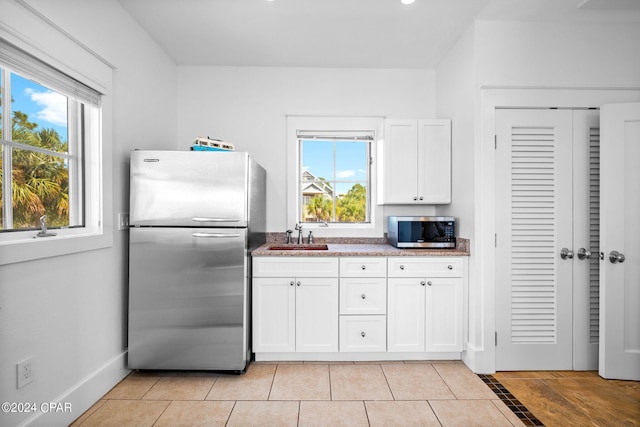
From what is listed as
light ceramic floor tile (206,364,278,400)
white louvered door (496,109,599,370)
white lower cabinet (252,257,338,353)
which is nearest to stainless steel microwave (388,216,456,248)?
white louvered door (496,109,599,370)

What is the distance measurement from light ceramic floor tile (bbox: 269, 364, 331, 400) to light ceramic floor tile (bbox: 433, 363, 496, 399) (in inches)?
33.3

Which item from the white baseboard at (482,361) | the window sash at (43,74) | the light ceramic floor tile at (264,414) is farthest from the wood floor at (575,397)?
the window sash at (43,74)

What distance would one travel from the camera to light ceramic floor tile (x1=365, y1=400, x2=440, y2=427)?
1.95 metres

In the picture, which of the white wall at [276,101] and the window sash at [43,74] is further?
the white wall at [276,101]

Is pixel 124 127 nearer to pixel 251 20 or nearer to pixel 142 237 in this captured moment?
pixel 142 237

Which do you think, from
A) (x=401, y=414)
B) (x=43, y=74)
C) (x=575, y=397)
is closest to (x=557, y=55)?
(x=575, y=397)

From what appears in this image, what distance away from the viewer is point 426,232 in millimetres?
2900

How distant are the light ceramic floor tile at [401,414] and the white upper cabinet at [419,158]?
163cm

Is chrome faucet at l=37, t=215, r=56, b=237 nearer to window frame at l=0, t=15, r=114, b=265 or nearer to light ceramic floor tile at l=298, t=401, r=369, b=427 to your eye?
window frame at l=0, t=15, r=114, b=265

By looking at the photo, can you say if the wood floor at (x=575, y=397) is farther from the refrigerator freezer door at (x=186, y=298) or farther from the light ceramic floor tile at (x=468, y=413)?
the refrigerator freezer door at (x=186, y=298)

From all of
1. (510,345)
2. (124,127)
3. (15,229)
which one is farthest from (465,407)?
(124,127)

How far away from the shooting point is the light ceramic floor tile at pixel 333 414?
195cm

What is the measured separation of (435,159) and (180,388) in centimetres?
267

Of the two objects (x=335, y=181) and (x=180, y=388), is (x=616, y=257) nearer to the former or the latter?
(x=335, y=181)
